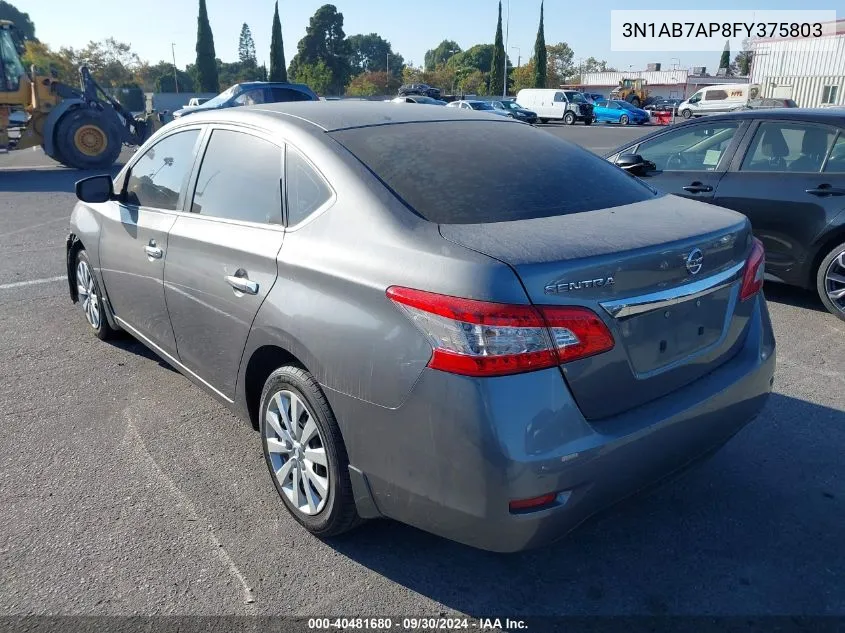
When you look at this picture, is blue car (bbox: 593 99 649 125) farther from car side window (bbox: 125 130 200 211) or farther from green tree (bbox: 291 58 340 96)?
green tree (bbox: 291 58 340 96)

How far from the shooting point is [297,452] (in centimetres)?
279

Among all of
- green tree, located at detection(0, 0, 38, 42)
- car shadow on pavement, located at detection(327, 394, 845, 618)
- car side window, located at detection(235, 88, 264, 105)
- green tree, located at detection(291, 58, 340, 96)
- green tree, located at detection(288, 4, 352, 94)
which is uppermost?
green tree, located at detection(0, 0, 38, 42)

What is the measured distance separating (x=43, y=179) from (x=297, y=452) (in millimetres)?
15125

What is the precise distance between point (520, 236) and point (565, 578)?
1.30m

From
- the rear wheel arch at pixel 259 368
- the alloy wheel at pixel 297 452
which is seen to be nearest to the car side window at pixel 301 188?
the rear wheel arch at pixel 259 368

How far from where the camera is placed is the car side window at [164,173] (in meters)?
3.59

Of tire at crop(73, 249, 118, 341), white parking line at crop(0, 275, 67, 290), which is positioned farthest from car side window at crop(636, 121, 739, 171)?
white parking line at crop(0, 275, 67, 290)

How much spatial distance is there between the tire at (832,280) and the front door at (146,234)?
4577 mm

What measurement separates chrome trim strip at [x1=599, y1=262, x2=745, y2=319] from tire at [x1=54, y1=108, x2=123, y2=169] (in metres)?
16.8

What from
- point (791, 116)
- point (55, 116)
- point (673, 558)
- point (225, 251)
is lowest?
point (673, 558)

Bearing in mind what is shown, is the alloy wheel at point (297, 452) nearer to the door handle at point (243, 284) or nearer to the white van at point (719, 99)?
the door handle at point (243, 284)

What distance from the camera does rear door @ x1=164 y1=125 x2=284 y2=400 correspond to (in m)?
2.88

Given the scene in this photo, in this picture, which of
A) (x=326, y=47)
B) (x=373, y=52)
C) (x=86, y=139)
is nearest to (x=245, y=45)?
(x=373, y=52)

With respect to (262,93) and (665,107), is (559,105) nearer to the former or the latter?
(665,107)
